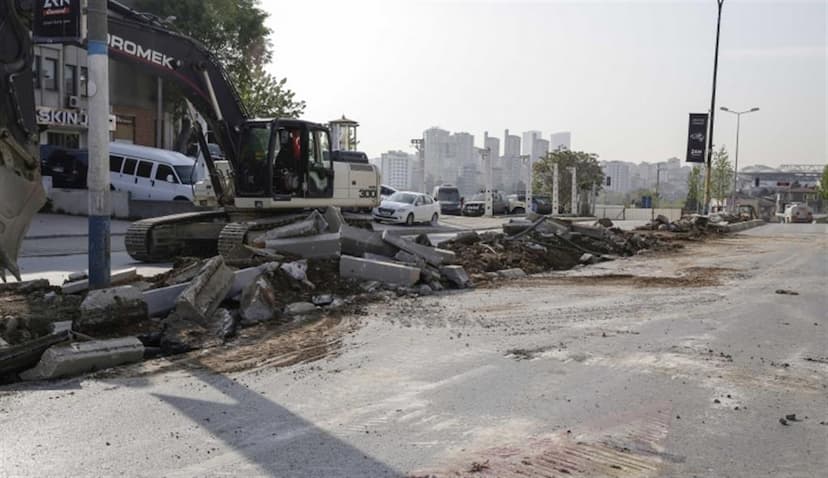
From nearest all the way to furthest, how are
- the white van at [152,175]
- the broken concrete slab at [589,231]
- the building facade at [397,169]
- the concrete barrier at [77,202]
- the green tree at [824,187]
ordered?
1. the broken concrete slab at [589,231]
2. the concrete barrier at [77,202]
3. the white van at [152,175]
4. the green tree at [824,187]
5. the building facade at [397,169]

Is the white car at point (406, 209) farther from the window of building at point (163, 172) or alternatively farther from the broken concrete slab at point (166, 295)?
the broken concrete slab at point (166, 295)

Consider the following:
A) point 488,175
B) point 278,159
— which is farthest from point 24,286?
point 488,175

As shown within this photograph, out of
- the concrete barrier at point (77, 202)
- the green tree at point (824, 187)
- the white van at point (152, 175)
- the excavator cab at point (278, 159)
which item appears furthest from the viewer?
the green tree at point (824, 187)

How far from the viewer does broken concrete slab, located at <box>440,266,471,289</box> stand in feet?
41.4

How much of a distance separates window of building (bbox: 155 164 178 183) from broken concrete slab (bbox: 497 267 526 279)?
58.5 feet

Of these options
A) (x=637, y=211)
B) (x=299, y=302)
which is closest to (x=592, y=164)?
(x=637, y=211)

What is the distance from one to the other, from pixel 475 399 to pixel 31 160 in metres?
5.38

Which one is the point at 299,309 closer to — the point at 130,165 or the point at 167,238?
the point at 167,238

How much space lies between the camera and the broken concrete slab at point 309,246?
12.5 metres

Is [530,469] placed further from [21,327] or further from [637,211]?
[637,211]

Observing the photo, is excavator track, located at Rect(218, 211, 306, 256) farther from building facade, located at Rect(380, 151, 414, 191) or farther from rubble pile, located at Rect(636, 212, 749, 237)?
building facade, located at Rect(380, 151, 414, 191)

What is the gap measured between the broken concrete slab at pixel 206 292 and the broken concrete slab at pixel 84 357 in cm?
111

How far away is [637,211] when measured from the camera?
6200 cm

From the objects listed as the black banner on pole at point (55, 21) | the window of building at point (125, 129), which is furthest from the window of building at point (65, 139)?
the black banner on pole at point (55, 21)
